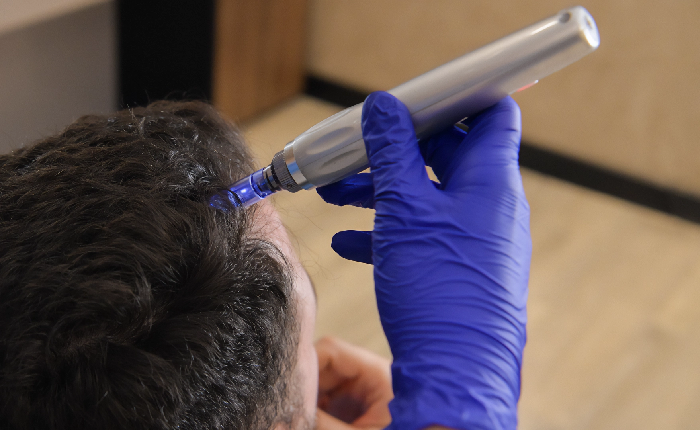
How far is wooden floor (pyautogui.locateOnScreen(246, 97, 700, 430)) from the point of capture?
1349mm

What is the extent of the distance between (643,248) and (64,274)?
5.35 feet

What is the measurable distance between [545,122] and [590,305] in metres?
0.67

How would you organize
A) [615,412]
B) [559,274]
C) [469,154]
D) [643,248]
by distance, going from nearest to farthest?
[469,154] → [615,412] → [559,274] → [643,248]

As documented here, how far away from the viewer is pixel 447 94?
56 cm

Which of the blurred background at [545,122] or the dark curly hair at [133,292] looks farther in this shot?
the blurred background at [545,122]

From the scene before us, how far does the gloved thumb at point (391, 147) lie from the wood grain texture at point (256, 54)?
53.5 inches

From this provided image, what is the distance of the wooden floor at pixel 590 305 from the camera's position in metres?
1.35

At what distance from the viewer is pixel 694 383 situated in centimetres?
141

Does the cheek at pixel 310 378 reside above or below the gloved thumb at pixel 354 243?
below

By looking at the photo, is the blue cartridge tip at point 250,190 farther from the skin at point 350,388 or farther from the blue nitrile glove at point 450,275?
the skin at point 350,388

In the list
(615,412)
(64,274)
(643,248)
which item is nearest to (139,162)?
(64,274)

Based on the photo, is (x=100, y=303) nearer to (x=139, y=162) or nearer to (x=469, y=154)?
(x=139, y=162)

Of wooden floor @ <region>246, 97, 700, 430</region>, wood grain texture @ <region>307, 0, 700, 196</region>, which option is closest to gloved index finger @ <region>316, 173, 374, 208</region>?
wooden floor @ <region>246, 97, 700, 430</region>

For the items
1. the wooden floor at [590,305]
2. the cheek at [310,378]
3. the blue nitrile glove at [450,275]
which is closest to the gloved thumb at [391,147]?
the blue nitrile glove at [450,275]
